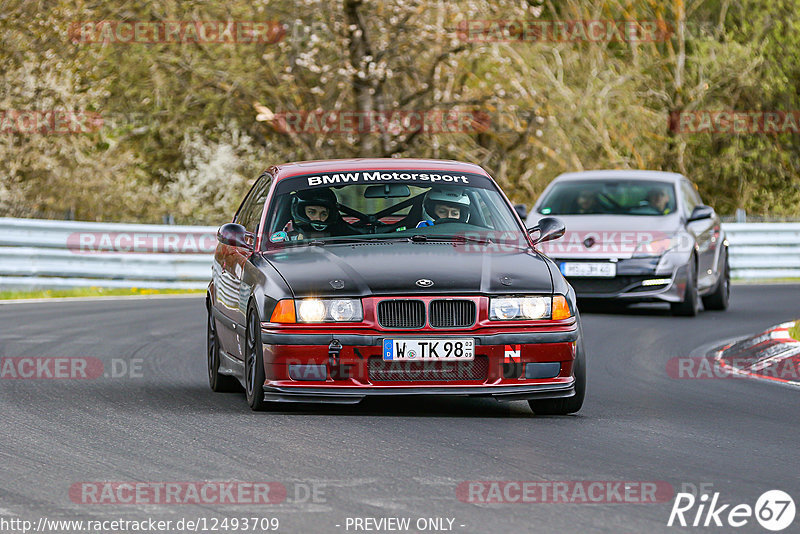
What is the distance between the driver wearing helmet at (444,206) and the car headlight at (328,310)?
1.42 m

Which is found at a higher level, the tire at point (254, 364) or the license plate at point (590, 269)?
the tire at point (254, 364)

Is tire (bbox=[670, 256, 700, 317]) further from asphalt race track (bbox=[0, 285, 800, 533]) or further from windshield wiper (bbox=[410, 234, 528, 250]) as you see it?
windshield wiper (bbox=[410, 234, 528, 250])

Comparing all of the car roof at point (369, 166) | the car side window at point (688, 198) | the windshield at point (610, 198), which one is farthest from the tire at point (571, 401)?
the car side window at point (688, 198)

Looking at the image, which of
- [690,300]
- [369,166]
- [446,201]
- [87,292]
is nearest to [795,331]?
[690,300]

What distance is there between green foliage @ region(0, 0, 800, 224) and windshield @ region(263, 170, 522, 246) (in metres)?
Result: 17.2

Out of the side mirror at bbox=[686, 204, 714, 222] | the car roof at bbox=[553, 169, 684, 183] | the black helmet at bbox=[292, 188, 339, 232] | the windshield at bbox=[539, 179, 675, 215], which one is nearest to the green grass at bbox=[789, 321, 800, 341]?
the side mirror at bbox=[686, 204, 714, 222]

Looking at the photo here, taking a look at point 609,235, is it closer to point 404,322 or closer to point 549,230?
point 549,230

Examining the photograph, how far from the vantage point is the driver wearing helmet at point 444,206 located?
33.7 ft

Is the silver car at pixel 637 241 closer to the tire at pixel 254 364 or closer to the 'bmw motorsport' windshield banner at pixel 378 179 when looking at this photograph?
the 'bmw motorsport' windshield banner at pixel 378 179

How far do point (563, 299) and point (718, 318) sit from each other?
945 centimetres

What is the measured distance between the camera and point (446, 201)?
409 inches

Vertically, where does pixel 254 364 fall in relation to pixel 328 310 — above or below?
below

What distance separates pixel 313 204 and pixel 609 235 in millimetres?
8221

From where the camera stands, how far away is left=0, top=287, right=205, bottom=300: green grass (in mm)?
21359
